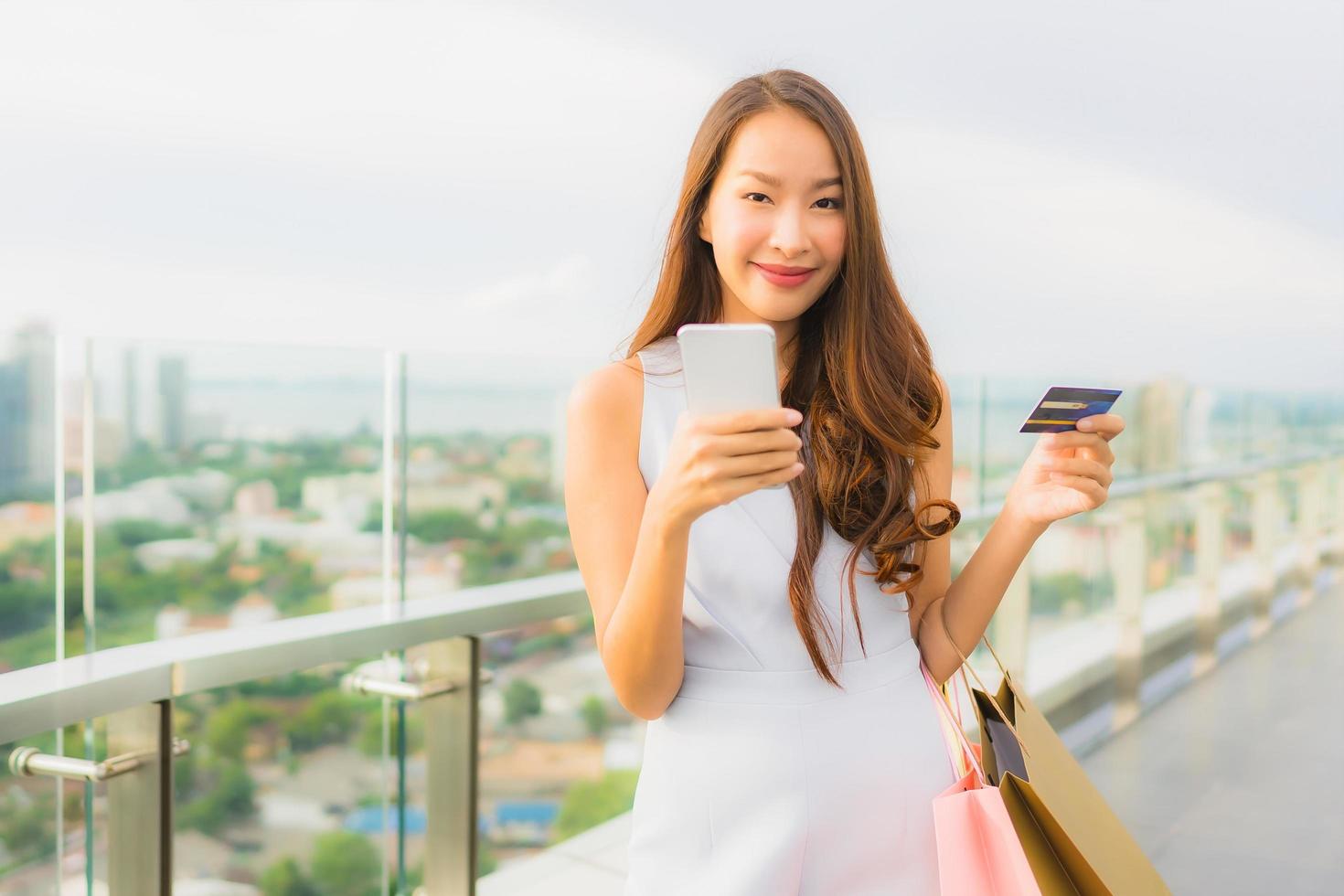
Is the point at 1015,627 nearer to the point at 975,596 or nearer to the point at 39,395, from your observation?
the point at 975,596

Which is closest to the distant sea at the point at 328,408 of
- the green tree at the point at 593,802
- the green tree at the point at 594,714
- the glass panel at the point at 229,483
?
the glass panel at the point at 229,483

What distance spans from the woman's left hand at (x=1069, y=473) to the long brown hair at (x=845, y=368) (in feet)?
0.31

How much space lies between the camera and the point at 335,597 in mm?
2092

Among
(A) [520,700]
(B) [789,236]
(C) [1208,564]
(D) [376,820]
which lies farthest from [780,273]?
(C) [1208,564]

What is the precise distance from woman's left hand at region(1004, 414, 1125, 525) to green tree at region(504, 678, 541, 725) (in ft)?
4.80

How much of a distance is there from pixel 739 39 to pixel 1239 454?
1.97m

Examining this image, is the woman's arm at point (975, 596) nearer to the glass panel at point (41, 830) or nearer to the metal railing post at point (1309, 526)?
the glass panel at point (41, 830)

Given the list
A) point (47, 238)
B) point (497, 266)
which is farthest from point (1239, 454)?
point (47, 238)

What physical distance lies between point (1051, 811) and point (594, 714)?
6.31 ft

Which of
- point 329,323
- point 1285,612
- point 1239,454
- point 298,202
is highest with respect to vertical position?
point 298,202

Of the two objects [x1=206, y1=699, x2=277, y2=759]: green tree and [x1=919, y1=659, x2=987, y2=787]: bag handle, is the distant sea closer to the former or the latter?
[x1=206, y1=699, x2=277, y2=759]: green tree

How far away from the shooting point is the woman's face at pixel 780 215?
3.72ft

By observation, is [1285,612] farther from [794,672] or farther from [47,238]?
[47,238]

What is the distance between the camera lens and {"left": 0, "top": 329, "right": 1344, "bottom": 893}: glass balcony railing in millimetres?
1569
